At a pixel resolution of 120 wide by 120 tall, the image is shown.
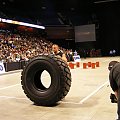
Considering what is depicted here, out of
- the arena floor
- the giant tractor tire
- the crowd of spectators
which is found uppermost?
the crowd of spectators

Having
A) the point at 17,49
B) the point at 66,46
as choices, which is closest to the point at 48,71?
the point at 17,49

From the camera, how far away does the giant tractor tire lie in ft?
25.0

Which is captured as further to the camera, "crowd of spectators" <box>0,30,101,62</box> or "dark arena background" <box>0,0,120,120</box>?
"crowd of spectators" <box>0,30,101,62</box>

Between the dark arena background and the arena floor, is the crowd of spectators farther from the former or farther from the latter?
the arena floor

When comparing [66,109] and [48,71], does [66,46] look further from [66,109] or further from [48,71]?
[66,109]

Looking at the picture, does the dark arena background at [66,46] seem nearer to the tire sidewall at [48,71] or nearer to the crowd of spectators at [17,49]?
the crowd of spectators at [17,49]

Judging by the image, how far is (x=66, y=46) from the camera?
154ft

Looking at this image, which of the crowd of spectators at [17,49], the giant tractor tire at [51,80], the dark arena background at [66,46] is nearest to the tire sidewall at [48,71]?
the giant tractor tire at [51,80]

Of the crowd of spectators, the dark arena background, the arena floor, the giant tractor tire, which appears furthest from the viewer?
the crowd of spectators

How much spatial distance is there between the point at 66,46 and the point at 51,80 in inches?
1543

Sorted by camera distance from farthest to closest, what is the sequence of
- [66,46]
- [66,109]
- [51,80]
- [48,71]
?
[66,46] < [48,71] < [51,80] < [66,109]

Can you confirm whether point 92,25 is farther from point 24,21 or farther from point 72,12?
point 24,21

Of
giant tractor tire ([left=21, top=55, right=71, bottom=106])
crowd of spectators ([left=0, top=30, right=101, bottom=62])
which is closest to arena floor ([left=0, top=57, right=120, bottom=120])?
giant tractor tire ([left=21, top=55, right=71, bottom=106])

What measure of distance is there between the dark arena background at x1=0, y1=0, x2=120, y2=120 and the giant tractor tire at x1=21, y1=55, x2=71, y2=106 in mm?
189
